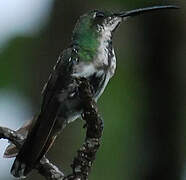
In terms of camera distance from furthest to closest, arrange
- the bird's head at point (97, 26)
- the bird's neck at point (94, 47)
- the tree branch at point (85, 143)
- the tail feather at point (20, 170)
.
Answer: the bird's head at point (97, 26) < the bird's neck at point (94, 47) < the tail feather at point (20, 170) < the tree branch at point (85, 143)

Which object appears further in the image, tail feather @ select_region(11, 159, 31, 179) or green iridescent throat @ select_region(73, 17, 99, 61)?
green iridescent throat @ select_region(73, 17, 99, 61)

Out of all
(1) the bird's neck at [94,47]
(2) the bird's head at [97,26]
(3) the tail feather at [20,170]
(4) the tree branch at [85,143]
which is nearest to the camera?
(4) the tree branch at [85,143]

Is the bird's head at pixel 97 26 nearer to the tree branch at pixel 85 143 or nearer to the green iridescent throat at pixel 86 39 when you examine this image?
the green iridescent throat at pixel 86 39

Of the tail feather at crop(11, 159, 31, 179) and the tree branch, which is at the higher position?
the tree branch

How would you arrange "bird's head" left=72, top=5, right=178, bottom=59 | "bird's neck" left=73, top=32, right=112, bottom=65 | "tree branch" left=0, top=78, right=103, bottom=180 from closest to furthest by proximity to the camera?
"tree branch" left=0, top=78, right=103, bottom=180 → "bird's neck" left=73, top=32, right=112, bottom=65 → "bird's head" left=72, top=5, right=178, bottom=59

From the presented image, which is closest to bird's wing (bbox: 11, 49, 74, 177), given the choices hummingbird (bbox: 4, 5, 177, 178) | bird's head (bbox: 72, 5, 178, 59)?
hummingbird (bbox: 4, 5, 177, 178)

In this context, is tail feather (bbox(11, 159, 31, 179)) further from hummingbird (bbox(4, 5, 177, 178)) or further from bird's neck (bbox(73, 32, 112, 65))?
bird's neck (bbox(73, 32, 112, 65))

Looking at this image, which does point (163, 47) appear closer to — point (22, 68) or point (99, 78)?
point (99, 78)

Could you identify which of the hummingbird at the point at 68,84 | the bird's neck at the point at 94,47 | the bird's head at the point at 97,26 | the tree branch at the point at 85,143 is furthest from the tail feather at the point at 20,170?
the bird's head at the point at 97,26
